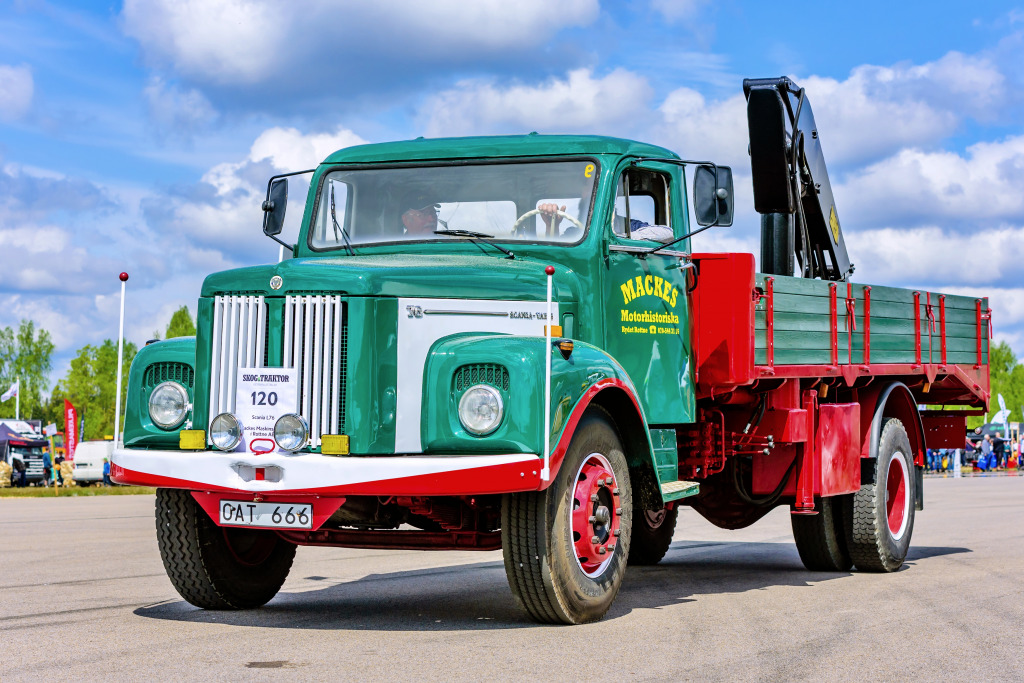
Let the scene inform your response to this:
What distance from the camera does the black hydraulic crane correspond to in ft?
39.0

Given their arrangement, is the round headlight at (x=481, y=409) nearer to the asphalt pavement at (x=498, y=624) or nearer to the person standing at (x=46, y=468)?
the asphalt pavement at (x=498, y=624)

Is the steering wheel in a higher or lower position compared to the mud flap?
higher

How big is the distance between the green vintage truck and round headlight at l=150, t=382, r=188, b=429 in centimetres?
1

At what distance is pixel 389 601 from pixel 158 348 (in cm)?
225

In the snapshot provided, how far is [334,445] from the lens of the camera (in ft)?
22.0

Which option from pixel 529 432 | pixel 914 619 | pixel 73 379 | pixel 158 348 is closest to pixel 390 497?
pixel 529 432

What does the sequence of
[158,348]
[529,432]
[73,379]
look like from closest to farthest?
1. [529,432]
2. [158,348]
3. [73,379]

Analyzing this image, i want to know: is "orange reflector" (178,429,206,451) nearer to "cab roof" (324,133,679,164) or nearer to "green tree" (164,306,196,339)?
"cab roof" (324,133,679,164)

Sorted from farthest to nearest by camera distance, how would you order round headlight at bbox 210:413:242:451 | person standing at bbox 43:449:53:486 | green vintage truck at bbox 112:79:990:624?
person standing at bbox 43:449:53:486 → round headlight at bbox 210:413:242:451 → green vintage truck at bbox 112:79:990:624

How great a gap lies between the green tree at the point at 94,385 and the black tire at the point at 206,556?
8452 cm

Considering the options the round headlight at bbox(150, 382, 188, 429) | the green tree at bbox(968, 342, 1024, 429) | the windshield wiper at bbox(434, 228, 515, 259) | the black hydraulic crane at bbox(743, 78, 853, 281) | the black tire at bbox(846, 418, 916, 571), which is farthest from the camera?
the green tree at bbox(968, 342, 1024, 429)

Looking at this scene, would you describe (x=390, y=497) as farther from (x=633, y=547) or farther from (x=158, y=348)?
(x=633, y=547)

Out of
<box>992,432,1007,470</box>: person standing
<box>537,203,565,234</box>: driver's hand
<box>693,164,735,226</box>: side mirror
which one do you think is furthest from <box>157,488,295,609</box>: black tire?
<box>992,432,1007,470</box>: person standing

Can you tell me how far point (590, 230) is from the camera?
26.3 ft
